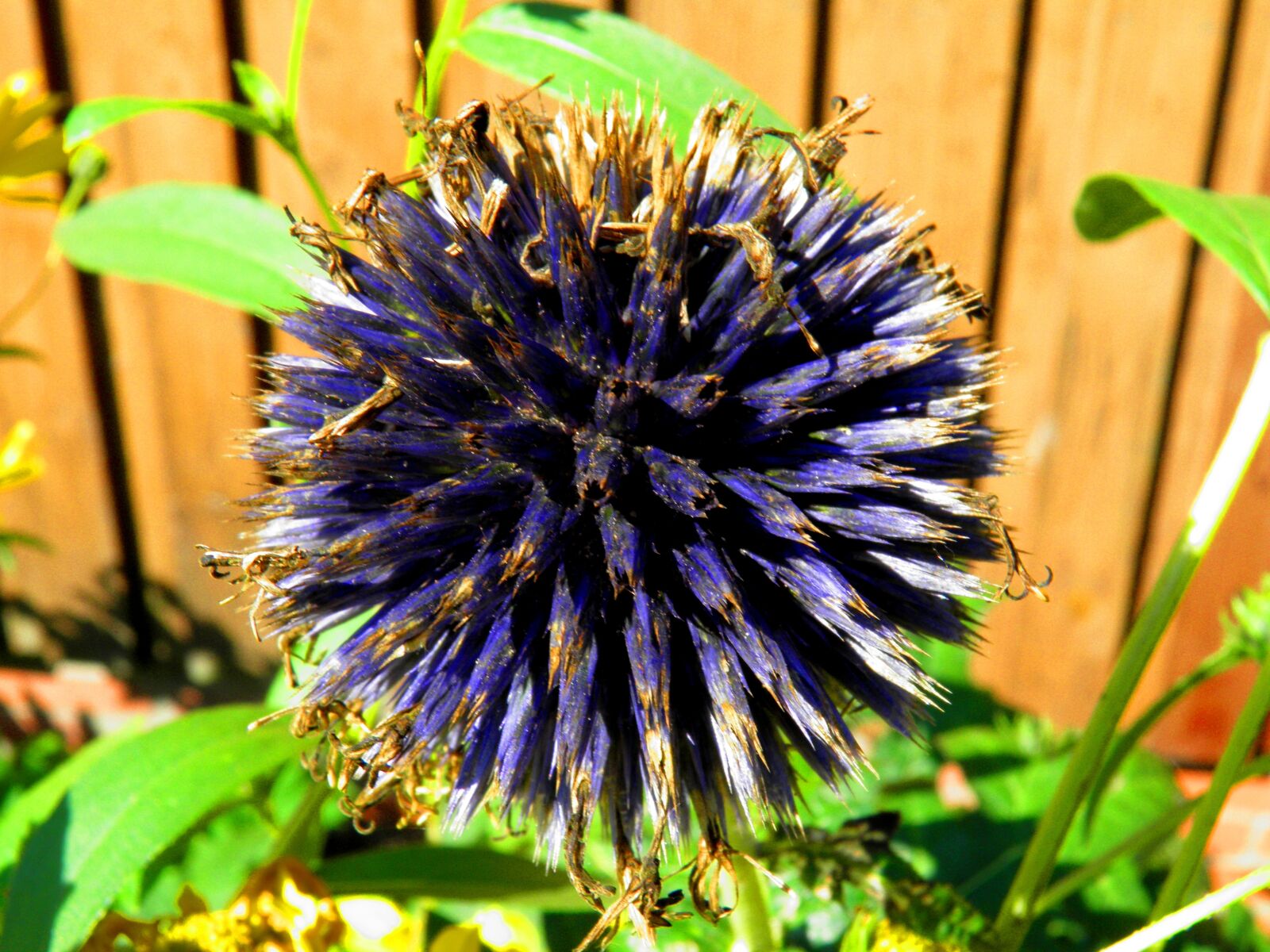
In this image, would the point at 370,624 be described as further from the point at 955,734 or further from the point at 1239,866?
the point at 1239,866

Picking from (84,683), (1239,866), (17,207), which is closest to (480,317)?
(17,207)

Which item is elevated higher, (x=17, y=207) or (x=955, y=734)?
(x=17, y=207)

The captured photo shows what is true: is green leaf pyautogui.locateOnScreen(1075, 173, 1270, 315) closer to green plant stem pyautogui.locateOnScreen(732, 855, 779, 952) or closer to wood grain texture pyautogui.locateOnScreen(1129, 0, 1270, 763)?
green plant stem pyautogui.locateOnScreen(732, 855, 779, 952)

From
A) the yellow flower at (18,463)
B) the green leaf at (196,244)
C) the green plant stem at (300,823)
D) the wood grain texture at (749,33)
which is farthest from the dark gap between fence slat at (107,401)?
the green plant stem at (300,823)

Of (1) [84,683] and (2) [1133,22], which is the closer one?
(2) [1133,22]

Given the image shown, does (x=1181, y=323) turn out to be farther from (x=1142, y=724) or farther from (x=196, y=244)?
(x=196, y=244)

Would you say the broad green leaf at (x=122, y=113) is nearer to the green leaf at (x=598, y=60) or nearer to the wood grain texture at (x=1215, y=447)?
the green leaf at (x=598, y=60)

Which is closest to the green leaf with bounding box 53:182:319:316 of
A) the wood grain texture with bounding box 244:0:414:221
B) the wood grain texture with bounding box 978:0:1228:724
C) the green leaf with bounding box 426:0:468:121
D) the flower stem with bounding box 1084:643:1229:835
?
the green leaf with bounding box 426:0:468:121

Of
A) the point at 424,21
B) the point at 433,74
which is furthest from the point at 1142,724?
the point at 424,21
